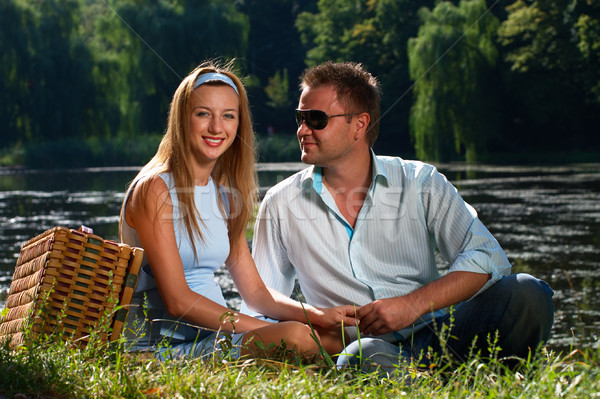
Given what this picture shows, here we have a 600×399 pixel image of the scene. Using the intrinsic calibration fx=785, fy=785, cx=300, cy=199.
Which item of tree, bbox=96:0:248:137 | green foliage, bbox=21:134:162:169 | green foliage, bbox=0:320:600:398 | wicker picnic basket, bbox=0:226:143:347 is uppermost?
tree, bbox=96:0:248:137

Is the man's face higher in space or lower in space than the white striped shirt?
higher

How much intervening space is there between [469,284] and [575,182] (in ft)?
47.6

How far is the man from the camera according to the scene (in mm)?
2842

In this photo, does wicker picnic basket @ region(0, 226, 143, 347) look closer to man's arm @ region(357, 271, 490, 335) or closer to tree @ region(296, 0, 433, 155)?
man's arm @ region(357, 271, 490, 335)

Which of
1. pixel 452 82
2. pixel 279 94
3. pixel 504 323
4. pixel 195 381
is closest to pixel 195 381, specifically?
pixel 195 381

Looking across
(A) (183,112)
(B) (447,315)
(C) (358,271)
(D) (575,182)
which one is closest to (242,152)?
(A) (183,112)

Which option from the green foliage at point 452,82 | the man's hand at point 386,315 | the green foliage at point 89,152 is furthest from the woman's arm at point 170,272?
the green foliage at point 89,152

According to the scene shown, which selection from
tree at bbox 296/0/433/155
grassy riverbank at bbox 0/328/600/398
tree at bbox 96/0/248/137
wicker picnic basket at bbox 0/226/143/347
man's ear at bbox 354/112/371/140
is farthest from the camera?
tree at bbox 296/0/433/155

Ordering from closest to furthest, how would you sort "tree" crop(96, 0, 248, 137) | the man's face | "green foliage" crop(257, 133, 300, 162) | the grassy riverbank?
the grassy riverbank, the man's face, "tree" crop(96, 0, 248, 137), "green foliage" crop(257, 133, 300, 162)

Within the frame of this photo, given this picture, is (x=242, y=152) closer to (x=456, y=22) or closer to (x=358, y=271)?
(x=358, y=271)

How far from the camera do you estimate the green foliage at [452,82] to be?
21.7 meters

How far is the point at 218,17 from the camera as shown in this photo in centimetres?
2631

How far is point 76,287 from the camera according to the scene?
8.14 ft

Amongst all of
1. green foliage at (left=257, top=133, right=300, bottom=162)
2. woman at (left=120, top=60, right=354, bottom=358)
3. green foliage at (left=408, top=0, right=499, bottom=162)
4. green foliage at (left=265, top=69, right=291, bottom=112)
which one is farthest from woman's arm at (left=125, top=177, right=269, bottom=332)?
green foliage at (left=265, top=69, right=291, bottom=112)
